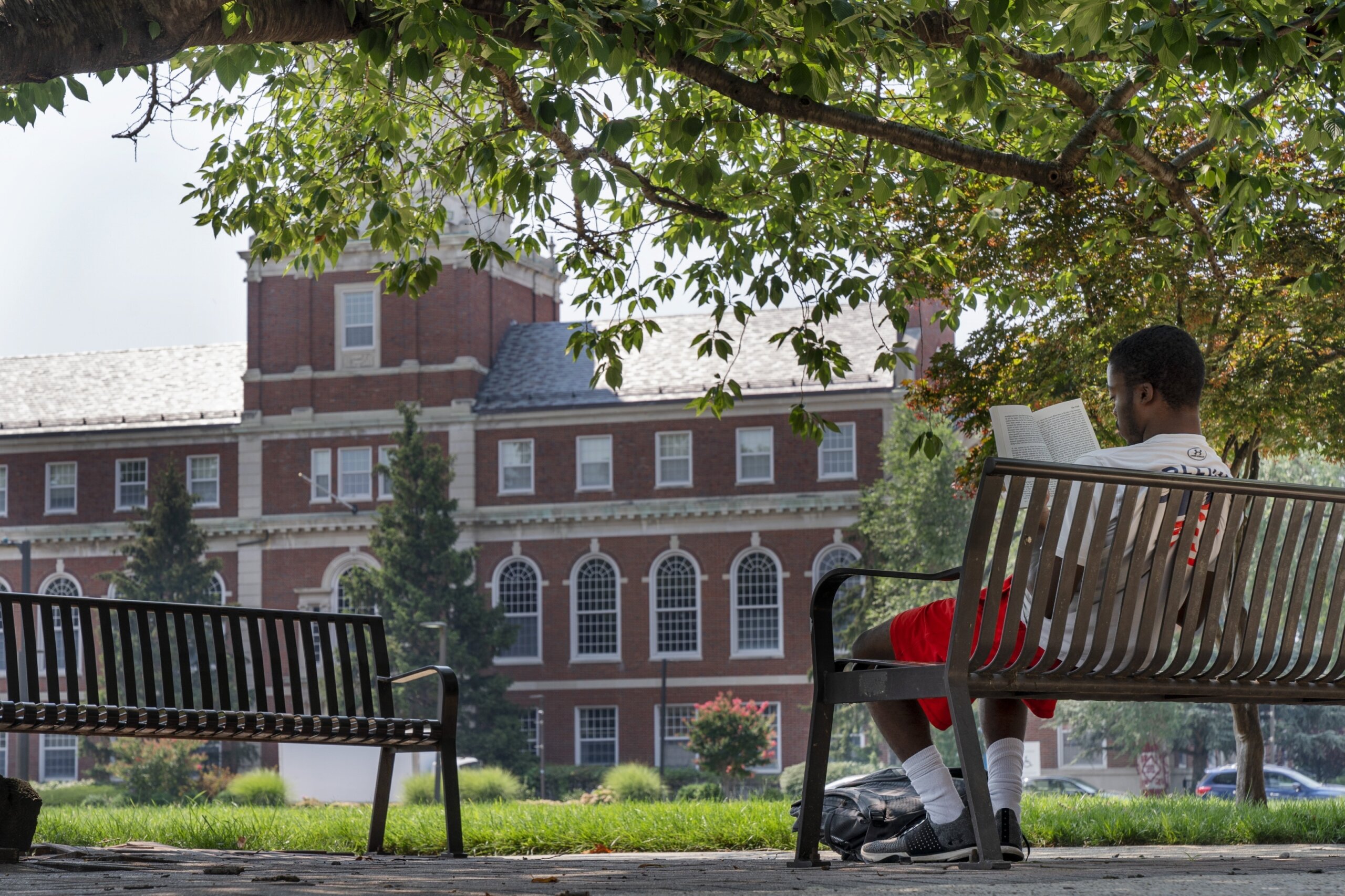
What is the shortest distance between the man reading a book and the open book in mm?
88

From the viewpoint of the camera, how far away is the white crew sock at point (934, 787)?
3936 mm

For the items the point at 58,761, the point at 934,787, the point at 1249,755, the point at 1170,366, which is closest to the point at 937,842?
the point at 934,787

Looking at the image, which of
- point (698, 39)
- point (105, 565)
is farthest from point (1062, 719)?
point (698, 39)

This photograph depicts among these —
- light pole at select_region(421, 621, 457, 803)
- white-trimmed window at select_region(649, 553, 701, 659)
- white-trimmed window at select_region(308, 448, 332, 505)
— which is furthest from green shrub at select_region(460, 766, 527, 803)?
white-trimmed window at select_region(308, 448, 332, 505)

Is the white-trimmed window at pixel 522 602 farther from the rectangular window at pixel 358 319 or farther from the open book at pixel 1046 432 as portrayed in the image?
the open book at pixel 1046 432

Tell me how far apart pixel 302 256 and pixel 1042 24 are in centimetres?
425

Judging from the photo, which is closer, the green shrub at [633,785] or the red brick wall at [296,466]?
the green shrub at [633,785]

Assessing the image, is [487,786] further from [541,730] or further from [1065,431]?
[1065,431]

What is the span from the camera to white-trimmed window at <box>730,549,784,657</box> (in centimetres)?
4241

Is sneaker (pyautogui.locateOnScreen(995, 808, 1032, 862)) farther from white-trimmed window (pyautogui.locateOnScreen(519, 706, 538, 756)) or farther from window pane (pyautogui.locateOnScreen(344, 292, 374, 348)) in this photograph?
window pane (pyautogui.locateOnScreen(344, 292, 374, 348))

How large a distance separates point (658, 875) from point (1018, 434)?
1605mm

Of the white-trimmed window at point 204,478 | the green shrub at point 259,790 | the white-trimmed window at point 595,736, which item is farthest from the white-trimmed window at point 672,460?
the green shrub at point 259,790

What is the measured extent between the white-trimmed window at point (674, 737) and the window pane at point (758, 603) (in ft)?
8.17

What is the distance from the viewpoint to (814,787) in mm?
3992
